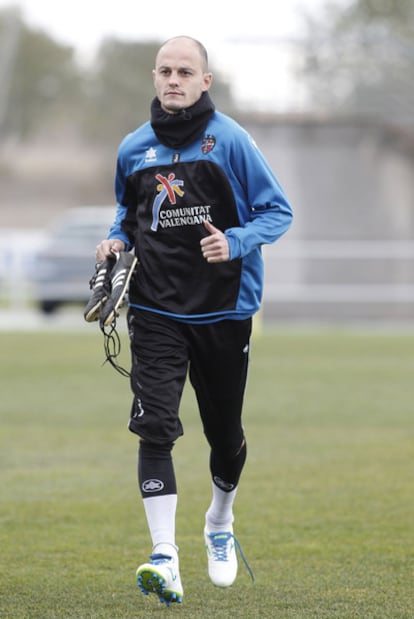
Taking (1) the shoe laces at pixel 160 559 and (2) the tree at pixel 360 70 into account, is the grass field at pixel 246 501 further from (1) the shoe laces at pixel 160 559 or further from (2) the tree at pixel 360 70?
(2) the tree at pixel 360 70

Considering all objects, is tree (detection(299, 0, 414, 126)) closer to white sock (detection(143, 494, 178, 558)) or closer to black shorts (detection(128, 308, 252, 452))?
black shorts (detection(128, 308, 252, 452))

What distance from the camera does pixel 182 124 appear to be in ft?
17.1

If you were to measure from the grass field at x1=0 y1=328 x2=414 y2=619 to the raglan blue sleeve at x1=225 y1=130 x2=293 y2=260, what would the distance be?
153cm

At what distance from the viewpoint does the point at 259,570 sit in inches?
231

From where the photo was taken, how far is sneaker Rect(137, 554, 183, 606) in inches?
186

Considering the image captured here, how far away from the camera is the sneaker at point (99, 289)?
17.3 ft

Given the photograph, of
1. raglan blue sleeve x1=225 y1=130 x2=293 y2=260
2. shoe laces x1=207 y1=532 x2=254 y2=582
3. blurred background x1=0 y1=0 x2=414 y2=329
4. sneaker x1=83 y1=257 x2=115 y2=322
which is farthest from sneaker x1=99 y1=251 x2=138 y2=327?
blurred background x1=0 y1=0 x2=414 y2=329

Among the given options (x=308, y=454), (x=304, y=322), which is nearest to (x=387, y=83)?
(x=304, y=322)

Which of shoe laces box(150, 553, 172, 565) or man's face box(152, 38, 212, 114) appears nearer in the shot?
shoe laces box(150, 553, 172, 565)

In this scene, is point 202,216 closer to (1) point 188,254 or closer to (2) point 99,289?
(1) point 188,254

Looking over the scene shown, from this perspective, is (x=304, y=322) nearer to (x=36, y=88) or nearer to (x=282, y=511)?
(x=282, y=511)

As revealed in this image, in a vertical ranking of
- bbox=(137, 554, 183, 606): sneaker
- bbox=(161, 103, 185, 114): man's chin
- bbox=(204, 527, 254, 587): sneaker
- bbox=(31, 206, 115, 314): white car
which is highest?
bbox=(161, 103, 185, 114): man's chin

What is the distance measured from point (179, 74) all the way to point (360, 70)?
2025 cm

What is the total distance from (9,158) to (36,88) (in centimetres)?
625
